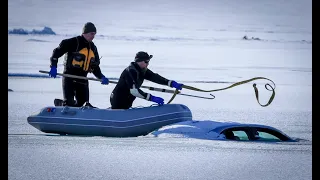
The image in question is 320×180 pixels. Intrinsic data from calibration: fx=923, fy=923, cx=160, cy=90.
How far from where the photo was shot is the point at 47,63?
66.1 ft

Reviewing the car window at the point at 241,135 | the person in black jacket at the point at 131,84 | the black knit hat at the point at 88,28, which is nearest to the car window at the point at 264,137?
the car window at the point at 241,135

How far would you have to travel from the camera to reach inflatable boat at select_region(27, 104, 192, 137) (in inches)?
401

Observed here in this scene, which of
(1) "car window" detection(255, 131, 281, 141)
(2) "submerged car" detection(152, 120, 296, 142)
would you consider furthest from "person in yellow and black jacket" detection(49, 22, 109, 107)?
(1) "car window" detection(255, 131, 281, 141)

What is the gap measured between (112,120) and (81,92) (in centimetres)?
105

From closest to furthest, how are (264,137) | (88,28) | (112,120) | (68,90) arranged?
1. (264,137)
2. (112,120)
3. (88,28)
4. (68,90)

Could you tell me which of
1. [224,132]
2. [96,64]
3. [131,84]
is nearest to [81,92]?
[96,64]

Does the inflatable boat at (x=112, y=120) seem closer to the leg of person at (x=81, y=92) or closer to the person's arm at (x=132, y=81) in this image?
the person's arm at (x=132, y=81)

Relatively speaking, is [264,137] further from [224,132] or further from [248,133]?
[224,132]

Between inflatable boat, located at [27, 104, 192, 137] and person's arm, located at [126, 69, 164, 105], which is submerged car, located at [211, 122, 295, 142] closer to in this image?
inflatable boat, located at [27, 104, 192, 137]

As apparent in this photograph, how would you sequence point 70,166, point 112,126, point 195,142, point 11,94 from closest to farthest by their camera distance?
point 70,166, point 195,142, point 112,126, point 11,94

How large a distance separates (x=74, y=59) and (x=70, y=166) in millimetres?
2859

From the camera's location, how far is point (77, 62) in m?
10.9
